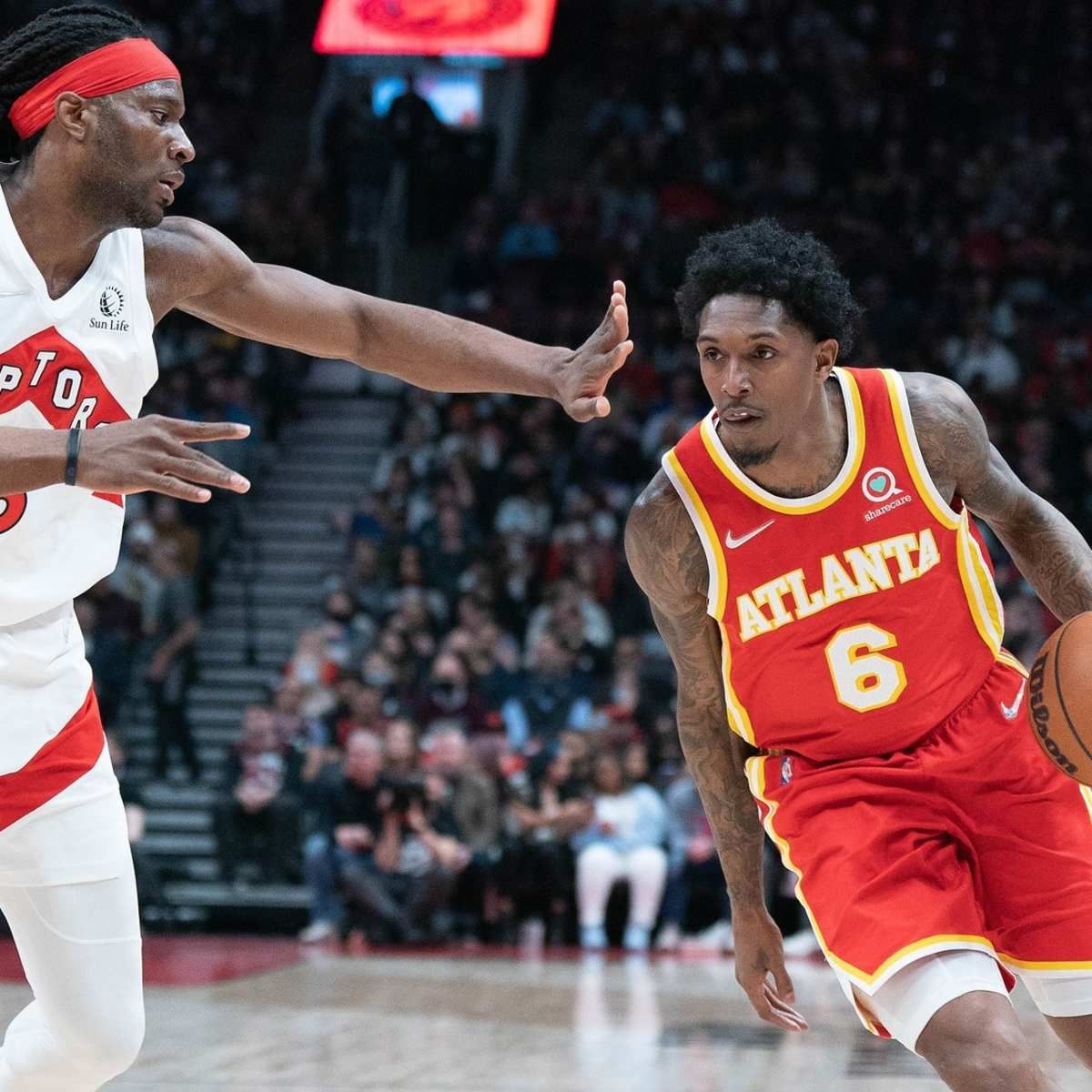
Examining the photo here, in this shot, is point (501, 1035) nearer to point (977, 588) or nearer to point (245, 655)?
point (977, 588)

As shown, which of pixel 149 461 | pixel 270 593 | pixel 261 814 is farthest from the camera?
pixel 270 593

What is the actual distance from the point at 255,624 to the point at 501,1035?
732 cm

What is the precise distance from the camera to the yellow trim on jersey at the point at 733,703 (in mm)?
3637

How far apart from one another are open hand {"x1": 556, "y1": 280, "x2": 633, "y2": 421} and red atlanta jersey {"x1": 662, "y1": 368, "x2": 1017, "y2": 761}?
11.8 inches

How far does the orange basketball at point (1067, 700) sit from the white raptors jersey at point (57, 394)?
71.7 inches

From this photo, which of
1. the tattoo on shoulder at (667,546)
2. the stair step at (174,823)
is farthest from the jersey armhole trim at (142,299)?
the stair step at (174,823)

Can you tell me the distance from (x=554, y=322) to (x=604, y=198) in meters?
1.83

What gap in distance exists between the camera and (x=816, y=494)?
3.56 metres

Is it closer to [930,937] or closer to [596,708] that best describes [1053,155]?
[596,708]

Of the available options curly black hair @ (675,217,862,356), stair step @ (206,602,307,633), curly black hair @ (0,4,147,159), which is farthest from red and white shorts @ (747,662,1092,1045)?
stair step @ (206,602,307,633)

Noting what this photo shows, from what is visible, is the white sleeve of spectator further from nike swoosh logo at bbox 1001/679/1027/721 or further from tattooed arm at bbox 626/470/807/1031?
nike swoosh logo at bbox 1001/679/1027/721

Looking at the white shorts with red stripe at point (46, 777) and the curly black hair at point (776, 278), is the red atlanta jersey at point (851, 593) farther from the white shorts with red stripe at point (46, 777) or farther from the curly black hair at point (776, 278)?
the white shorts with red stripe at point (46, 777)

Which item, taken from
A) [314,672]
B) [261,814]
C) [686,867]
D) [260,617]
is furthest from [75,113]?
[260,617]

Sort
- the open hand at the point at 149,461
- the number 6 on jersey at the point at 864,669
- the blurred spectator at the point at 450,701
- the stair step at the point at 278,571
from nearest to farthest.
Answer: the open hand at the point at 149,461
the number 6 on jersey at the point at 864,669
the blurred spectator at the point at 450,701
the stair step at the point at 278,571
